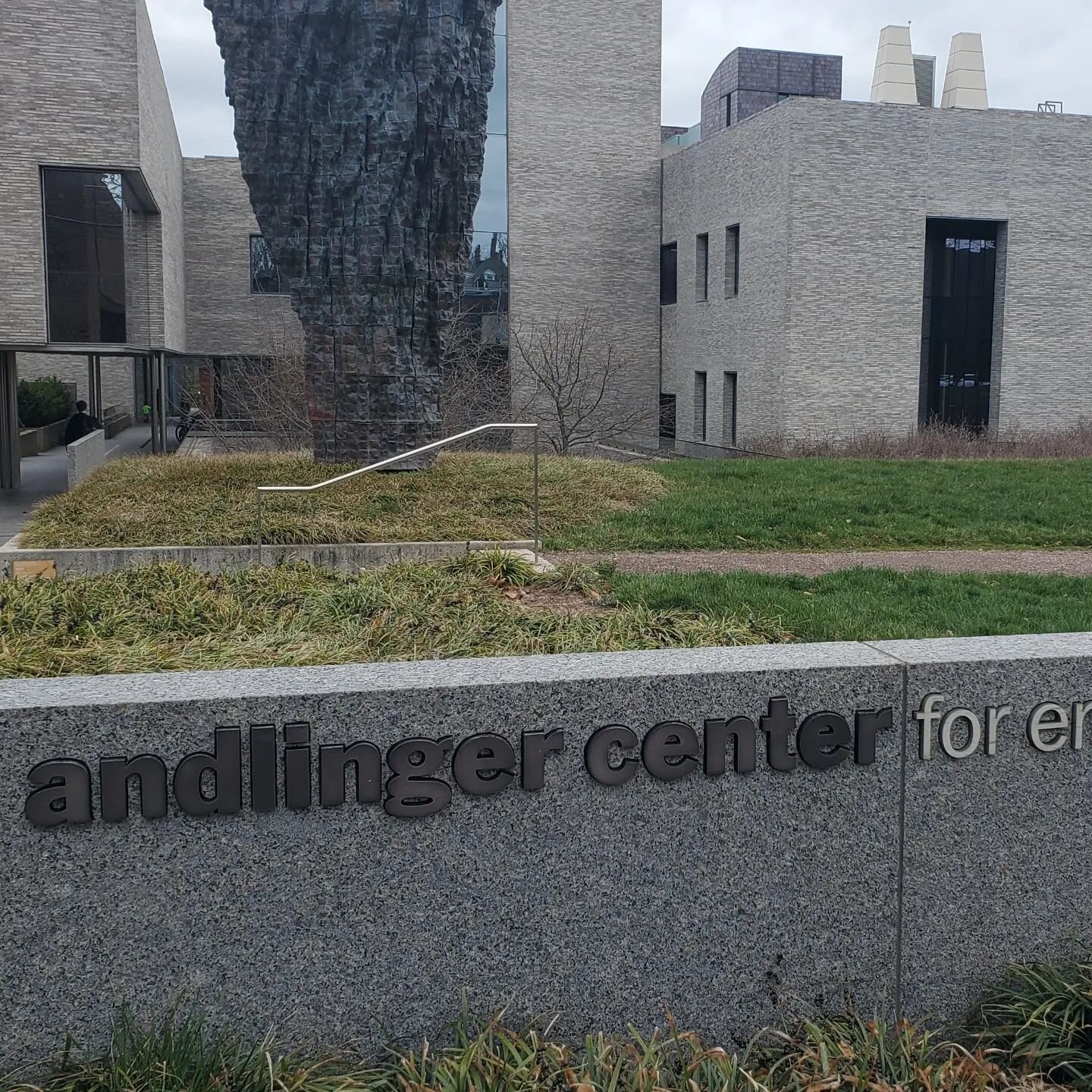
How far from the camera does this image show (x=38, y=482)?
26203mm

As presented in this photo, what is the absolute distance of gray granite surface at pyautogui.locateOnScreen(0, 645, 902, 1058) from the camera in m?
3.66

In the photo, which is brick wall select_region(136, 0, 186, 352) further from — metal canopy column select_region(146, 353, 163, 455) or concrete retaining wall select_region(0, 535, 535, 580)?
concrete retaining wall select_region(0, 535, 535, 580)

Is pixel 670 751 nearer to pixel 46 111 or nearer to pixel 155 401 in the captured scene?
pixel 46 111

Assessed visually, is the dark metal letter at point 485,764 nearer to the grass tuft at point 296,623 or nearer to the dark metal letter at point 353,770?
the dark metal letter at point 353,770

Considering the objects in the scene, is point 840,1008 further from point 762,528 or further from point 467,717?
point 762,528

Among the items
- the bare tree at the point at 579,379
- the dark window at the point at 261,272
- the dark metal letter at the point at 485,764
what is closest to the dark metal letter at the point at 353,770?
the dark metal letter at the point at 485,764

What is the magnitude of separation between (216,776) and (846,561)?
828 centimetres

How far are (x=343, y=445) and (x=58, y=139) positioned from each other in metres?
11.1

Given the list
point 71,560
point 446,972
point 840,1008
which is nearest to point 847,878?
point 840,1008

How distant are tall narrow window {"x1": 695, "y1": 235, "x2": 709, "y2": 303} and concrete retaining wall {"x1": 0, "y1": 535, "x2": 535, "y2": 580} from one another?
2726 centimetres

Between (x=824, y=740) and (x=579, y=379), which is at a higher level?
(x=579, y=379)

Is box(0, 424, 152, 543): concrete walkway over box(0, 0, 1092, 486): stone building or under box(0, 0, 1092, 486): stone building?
under

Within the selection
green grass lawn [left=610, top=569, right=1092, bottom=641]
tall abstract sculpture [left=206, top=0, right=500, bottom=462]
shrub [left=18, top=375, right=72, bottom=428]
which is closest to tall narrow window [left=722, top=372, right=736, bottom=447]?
tall abstract sculpture [left=206, top=0, right=500, bottom=462]

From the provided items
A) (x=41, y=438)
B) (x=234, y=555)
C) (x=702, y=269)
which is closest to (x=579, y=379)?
(x=702, y=269)
